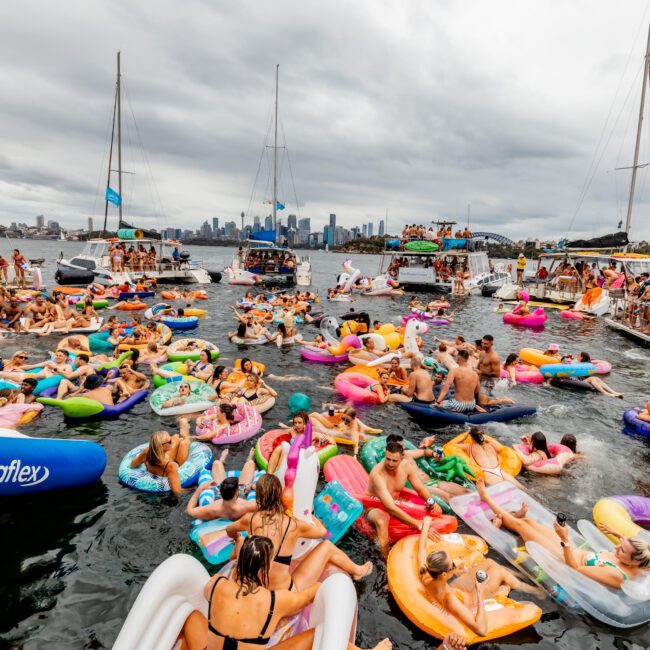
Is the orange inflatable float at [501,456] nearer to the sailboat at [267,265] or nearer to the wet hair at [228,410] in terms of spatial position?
the wet hair at [228,410]

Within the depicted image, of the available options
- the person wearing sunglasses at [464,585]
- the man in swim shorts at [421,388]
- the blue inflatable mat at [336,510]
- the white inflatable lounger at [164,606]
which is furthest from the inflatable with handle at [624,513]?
the white inflatable lounger at [164,606]

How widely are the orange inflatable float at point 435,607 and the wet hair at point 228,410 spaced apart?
439cm

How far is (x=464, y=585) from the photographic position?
15.7 feet

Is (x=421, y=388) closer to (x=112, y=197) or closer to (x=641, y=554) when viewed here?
(x=641, y=554)

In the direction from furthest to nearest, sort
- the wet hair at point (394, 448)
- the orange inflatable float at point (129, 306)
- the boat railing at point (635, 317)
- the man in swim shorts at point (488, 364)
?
the orange inflatable float at point (129, 306) → the boat railing at point (635, 317) → the man in swim shorts at point (488, 364) → the wet hair at point (394, 448)

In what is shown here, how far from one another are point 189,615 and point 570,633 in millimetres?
4005

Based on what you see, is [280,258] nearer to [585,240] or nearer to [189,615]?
[585,240]

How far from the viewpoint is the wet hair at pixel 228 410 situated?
845 cm

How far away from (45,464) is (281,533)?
399cm

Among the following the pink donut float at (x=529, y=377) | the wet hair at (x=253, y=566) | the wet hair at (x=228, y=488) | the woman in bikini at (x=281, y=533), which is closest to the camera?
the wet hair at (x=253, y=566)

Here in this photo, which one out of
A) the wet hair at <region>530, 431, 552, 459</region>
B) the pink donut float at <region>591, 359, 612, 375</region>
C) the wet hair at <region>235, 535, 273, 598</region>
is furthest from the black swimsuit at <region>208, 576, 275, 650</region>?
the pink donut float at <region>591, 359, 612, 375</region>

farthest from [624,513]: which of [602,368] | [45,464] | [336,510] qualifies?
[602,368]

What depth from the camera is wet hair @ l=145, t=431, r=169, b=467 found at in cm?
632

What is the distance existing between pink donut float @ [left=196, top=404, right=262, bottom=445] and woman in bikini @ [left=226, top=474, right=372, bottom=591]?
382 centimetres
